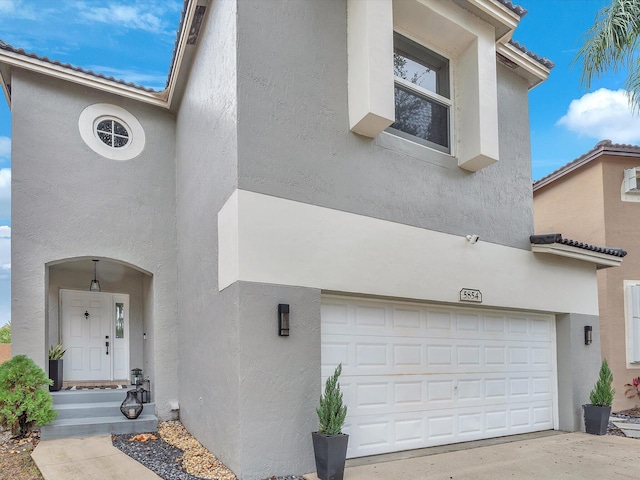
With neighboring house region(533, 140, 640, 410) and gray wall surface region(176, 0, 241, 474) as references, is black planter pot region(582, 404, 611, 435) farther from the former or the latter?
gray wall surface region(176, 0, 241, 474)

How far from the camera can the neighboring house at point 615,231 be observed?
11.0 metres

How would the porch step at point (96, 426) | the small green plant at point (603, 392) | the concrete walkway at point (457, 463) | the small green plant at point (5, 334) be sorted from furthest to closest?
the small green plant at point (5, 334)
the small green plant at point (603, 392)
the porch step at point (96, 426)
the concrete walkway at point (457, 463)

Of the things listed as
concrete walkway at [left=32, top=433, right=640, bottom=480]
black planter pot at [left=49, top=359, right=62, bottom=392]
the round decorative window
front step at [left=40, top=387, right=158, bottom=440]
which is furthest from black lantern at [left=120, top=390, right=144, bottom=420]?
the round decorative window

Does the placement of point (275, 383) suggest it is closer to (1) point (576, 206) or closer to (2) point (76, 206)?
(2) point (76, 206)

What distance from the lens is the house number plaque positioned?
717 centimetres

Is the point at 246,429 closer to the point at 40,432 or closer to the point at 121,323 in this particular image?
the point at 40,432

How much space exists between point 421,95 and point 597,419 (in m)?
6.60

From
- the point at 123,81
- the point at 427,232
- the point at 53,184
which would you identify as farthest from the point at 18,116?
the point at 427,232

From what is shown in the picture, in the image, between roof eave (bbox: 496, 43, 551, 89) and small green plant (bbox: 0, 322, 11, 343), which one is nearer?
roof eave (bbox: 496, 43, 551, 89)

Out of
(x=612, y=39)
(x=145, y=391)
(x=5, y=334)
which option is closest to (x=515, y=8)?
(x=612, y=39)

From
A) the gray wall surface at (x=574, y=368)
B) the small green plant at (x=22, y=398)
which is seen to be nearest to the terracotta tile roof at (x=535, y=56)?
the gray wall surface at (x=574, y=368)

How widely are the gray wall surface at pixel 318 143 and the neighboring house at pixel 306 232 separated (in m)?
0.03

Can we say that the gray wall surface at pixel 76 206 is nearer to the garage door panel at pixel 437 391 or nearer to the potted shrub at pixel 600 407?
the garage door panel at pixel 437 391

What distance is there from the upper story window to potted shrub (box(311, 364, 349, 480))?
4137 millimetres
